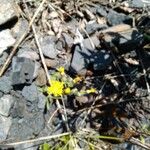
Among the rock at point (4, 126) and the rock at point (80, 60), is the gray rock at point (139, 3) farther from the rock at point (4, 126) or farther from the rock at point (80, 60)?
the rock at point (4, 126)

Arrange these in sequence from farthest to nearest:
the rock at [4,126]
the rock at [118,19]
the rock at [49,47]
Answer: the rock at [118,19] → the rock at [49,47] → the rock at [4,126]

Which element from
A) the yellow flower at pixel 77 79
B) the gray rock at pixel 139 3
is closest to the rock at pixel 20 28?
the yellow flower at pixel 77 79

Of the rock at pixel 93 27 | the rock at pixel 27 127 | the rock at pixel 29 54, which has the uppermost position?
the rock at pixel 29 54

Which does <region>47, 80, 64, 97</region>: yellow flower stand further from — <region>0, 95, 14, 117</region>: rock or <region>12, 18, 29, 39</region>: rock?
<region>12, 18, 29, 39</region>: rock

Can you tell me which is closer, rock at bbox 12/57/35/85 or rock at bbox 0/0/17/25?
rock at bbox 12/57/35/85

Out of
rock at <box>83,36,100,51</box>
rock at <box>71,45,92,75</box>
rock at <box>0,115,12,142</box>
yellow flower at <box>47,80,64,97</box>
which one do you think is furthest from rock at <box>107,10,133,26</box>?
rock at <box>0,115,12,142</box>

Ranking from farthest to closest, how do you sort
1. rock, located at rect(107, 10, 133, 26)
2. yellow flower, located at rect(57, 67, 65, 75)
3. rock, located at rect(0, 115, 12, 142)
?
1. rock, located at rect(107, 10, 133, 26)
2. yellow flower, located at rect(57, 67, 65, 75)
3. rock, located at rect(0, 115, 12, 142)

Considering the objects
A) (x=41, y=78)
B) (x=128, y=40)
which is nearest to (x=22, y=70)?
(x=41, y=78)
